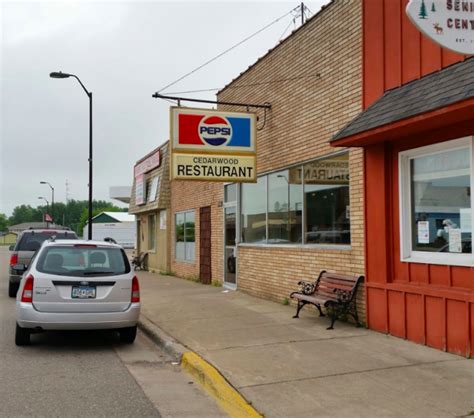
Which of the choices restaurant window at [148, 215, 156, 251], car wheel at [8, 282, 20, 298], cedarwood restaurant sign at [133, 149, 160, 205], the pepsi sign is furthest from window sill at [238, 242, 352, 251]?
restaurant window at [148, 215, 156, 251]

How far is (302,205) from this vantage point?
10.9m

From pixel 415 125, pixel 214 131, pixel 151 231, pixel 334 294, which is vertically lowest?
pixel 334 294

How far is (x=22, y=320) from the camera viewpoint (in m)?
7.34

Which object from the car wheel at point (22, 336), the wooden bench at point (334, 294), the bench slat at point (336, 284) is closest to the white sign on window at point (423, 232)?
the wooden bench at point (334, 294)

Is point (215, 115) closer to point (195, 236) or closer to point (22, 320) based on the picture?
point (22, 320)

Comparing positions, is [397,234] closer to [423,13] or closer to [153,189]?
[423,13]

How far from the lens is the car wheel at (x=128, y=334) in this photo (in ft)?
26.4

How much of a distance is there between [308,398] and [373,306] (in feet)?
11.7

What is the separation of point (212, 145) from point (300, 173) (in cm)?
201

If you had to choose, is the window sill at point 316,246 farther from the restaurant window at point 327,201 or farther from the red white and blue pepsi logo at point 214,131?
the red white and blue pepsi logo at point 214,131

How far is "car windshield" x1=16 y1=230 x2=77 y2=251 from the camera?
14.6m

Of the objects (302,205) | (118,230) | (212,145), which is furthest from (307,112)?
(118,230)

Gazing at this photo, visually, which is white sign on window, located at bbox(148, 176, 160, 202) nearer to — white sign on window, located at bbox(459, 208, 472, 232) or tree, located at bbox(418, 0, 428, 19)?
white sign on window, located at bbox(459, 208, 472, 232)

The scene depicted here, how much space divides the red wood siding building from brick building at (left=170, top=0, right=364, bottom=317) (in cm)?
42
